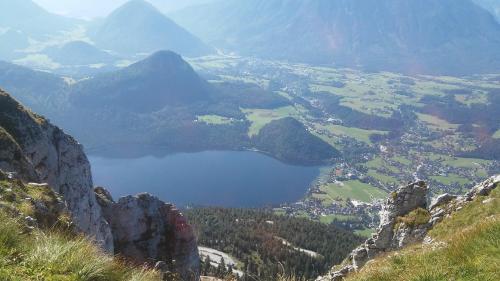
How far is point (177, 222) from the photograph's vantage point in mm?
41281

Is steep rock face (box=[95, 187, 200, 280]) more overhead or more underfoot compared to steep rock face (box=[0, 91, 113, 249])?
more underfoot

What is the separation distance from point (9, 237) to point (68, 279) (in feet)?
6.70

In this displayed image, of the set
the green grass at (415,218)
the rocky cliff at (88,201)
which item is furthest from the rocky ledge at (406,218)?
the rocky cliff at (88,201)

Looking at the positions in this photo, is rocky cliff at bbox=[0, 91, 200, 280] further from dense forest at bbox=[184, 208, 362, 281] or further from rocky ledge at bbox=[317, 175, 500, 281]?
dense forest at bbox=[184, 208, 362, 281]

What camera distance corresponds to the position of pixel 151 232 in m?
39.2

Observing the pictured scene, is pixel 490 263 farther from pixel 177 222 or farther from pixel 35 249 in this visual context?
pixel 177 222

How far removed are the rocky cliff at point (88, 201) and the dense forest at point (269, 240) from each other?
3170 cm

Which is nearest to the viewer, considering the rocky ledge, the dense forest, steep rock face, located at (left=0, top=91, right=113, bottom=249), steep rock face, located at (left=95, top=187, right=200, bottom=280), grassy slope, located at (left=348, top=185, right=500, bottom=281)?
grassy slope, located at (left=348, top=185, right=500, bottom=281)

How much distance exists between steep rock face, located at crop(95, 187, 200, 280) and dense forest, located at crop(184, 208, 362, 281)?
31179 millimetres

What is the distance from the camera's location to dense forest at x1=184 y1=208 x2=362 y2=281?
9381 cm

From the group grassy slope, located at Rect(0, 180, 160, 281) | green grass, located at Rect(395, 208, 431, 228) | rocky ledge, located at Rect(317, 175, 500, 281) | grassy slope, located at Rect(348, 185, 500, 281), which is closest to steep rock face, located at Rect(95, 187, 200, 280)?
rocky ledge, located at Rect(317, 175, 500, 281)

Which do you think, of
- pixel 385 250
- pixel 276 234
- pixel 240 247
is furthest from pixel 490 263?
pixel 276 234

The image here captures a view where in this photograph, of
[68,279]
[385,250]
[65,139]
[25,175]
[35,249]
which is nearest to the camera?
[68,279]

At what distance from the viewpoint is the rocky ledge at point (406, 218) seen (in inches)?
1185
